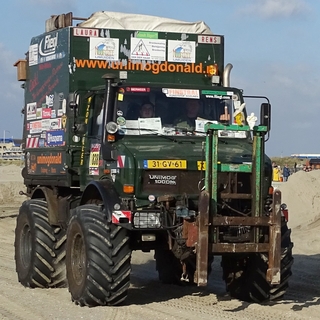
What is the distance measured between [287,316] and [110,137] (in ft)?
9.56

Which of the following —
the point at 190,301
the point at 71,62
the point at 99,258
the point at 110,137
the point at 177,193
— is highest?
the point at 71,62

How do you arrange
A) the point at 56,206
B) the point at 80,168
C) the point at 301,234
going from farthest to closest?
the point at 301,234
the point at 56,206
the point at 80,168

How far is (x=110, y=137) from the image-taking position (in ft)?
32.0

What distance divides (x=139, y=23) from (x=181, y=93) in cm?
208

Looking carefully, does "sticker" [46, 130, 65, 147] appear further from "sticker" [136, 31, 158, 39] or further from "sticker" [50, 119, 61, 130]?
"sticker" [136, 31, 158, 39]

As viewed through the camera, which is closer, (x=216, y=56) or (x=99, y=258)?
(x=99, y=258)

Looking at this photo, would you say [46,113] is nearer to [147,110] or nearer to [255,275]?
[147,110]

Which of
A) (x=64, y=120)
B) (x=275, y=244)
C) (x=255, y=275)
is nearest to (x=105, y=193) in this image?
(x=275, y=244)

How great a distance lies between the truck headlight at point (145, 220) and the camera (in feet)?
29.7

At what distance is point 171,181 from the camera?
9398 mm

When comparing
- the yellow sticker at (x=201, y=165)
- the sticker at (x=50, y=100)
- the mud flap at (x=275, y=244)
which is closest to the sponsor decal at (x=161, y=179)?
the yellow sticker at (x=201, y=165)

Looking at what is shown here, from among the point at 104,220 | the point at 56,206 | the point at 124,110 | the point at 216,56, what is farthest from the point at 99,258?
the point at 216,56

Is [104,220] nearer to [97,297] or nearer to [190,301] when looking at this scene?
[97,297]

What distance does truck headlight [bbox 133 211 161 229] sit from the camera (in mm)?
9062
